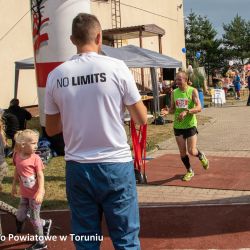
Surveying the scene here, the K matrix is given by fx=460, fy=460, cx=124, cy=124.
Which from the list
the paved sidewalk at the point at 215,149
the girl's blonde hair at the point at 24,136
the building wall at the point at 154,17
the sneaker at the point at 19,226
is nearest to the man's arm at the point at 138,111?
the girl's blonde hair at the point at 24,136

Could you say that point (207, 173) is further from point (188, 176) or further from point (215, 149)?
point (215, 149)

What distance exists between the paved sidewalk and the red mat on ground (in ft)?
1.07

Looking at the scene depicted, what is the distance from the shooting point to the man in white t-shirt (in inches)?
118

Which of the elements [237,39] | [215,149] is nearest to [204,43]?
[237,39]

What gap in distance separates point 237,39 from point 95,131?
57.0 metres

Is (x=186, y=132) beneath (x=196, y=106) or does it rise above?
beneath

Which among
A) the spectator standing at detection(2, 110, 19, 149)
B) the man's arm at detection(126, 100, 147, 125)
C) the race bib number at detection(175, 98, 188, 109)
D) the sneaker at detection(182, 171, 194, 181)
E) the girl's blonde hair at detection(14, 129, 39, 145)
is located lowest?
the sneaker at detection(182, 171, 194, 181)

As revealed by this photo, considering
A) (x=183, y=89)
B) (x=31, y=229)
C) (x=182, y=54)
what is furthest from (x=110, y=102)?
(x=182, y=54)

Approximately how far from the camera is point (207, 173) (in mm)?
8367

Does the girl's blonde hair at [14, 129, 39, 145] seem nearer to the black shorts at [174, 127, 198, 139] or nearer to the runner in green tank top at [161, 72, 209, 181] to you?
the runner in green tank top at [161, 72, 209, 181]

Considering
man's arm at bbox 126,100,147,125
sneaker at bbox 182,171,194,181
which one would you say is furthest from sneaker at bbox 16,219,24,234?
sneaker at bbox 182,171,194,181

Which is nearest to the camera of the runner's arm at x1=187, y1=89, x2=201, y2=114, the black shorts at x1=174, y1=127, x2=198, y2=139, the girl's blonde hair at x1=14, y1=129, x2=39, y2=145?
the girl's blonde hair at x1=14, y1=129, x2=39, y2=145

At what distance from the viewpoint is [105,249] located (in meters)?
4.90

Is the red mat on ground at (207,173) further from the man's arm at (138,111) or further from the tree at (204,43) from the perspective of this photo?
the tree at (204,43)
